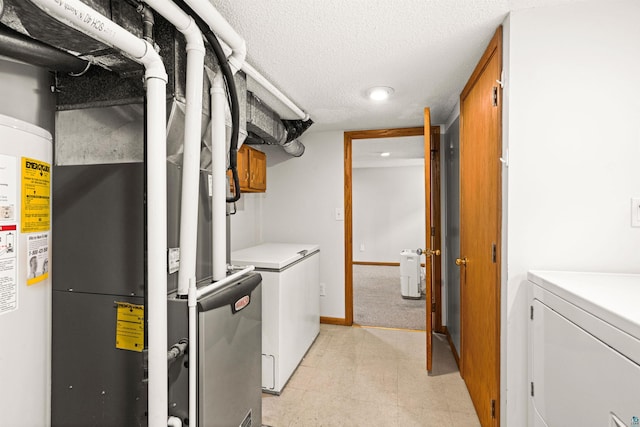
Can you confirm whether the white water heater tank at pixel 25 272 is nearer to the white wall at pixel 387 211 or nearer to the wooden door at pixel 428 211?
the wooden door at pixel 428 211

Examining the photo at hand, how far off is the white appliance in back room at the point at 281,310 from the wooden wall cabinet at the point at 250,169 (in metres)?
0.61

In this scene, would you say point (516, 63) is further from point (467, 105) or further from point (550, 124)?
point (467, 105)

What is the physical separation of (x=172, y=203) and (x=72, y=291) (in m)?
0.56

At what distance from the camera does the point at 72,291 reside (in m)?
1.26

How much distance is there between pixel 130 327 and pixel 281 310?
1.16 m

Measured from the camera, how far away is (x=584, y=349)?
3.23 feet

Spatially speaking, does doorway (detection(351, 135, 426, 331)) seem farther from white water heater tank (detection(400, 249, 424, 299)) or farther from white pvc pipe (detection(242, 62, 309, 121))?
white pvc pipe (detection(242, 62, 309, 121))

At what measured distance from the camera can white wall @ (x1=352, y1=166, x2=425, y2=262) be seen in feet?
21.5

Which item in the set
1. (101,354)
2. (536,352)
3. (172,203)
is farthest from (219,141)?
(536,352)

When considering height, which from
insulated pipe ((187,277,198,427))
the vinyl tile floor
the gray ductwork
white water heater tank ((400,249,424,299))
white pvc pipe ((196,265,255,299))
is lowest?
the vinyl tile floor

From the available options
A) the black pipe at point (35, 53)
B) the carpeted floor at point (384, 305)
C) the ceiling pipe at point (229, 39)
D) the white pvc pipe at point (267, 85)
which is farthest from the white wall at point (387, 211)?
the black pipe at point (35, 53)

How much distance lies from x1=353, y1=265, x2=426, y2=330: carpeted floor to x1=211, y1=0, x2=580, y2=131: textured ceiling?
7.93 ft

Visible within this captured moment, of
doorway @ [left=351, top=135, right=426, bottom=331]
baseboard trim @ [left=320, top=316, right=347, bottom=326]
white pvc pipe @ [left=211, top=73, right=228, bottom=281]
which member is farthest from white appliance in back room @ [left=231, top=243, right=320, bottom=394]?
doorway @ [left=351, top=135, right=426, bottom=331]

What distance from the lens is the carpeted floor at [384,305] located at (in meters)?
3.56
